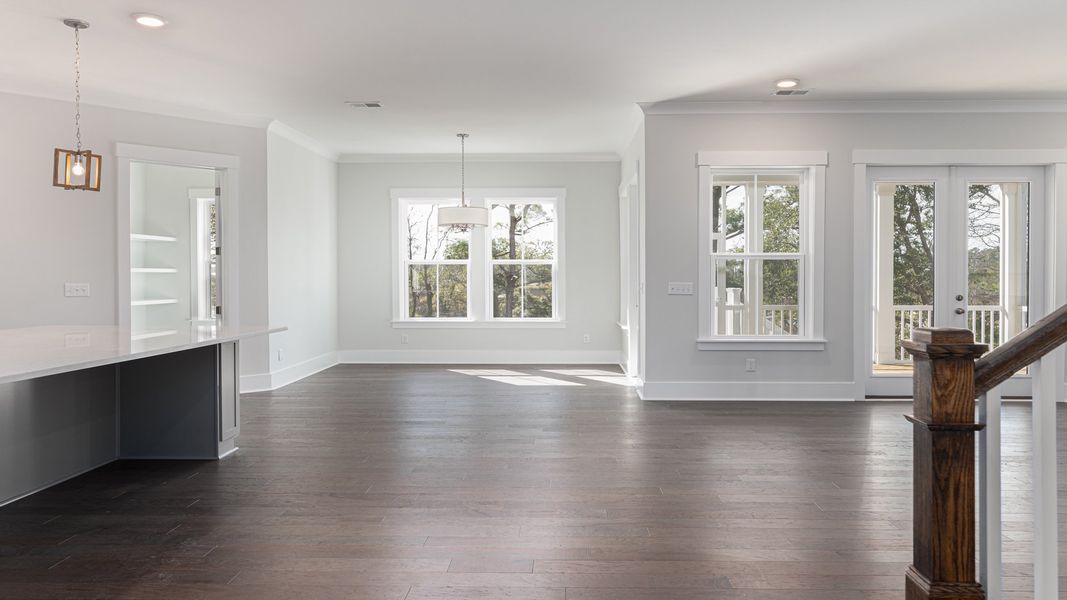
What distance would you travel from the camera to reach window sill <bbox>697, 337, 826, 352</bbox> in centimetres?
605

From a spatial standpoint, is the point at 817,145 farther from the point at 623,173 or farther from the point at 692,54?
the point at 623,173

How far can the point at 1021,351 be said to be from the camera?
1591 mm

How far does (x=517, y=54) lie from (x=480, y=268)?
4434mm

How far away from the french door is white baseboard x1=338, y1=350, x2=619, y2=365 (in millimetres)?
3527

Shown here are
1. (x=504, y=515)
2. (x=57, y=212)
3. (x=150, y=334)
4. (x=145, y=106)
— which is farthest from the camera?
(x=145, y=106)

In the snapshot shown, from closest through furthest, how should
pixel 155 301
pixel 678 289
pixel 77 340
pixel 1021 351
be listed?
pixel 1021 351 → pixel 77 340 → pixel 678 289 → pixel 155 301

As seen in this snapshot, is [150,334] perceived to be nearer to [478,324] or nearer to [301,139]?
[301,139]

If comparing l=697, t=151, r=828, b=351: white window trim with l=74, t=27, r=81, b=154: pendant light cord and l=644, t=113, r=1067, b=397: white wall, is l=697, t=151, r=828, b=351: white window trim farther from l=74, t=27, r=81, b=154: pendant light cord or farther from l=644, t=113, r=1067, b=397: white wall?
l=74, t=27, r=81, b=154: pendant light cord

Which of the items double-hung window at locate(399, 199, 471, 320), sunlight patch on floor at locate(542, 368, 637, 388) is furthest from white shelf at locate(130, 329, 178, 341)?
double-hung window at locate(399, 199, 471, 320)

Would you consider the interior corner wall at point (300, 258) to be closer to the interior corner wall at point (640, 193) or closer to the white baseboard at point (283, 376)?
the white baseboard at point (283, 376)

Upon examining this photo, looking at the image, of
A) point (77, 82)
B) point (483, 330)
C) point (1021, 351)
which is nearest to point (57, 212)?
point (77, 82)

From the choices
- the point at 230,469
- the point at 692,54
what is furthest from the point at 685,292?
the point at 230,469

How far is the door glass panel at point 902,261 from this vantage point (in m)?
6.10

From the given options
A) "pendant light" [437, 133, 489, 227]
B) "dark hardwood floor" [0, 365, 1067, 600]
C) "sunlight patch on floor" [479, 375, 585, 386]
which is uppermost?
"pendant light" [437, 133, 489, 227]
